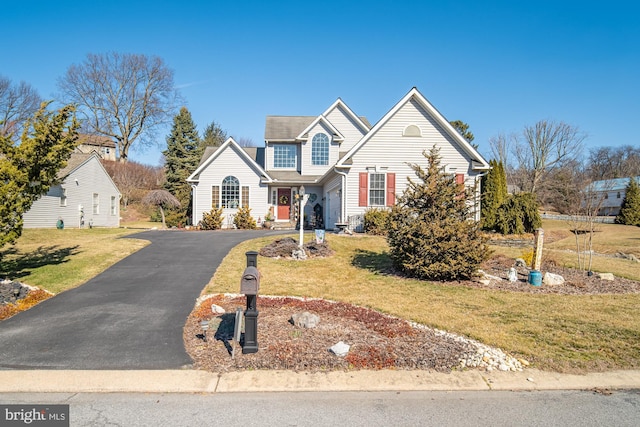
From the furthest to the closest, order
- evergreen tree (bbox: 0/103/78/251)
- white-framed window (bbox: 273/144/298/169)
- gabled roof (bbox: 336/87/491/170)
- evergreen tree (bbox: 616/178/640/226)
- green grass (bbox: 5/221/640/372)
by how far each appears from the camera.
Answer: evergreen tree (bbox: 616/178/640/226)
white-framed window (bbox: 273/144/298/169)
gabled roof (bbox: 336/87/491/170)
evergreen tree (bbox: 0/103/78/251)
green grass (bbox: 5/221/640/372)

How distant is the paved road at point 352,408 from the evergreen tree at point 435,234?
5.34 meters

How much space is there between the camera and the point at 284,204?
976 inches

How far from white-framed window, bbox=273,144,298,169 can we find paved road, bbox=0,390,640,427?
22.1 metres

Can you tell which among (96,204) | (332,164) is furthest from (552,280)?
(96,204)

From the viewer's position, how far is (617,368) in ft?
16.1

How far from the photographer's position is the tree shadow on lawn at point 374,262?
11.1 meters

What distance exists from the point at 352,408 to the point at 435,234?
6.54m

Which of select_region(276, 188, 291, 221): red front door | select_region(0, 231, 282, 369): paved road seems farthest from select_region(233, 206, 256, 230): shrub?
select_region(0, 231, 282, 369): paved road

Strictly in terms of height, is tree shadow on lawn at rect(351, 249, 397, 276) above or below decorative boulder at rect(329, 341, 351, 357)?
above

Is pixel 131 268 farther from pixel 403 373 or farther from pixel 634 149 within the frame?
pixel 634 149

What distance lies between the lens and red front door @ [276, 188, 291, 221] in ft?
81.1

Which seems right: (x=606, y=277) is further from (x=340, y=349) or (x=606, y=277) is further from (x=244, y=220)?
(x=244, y=220)

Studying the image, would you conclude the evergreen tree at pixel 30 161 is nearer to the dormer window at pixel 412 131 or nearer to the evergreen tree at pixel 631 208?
the dormer window at pixel 412 131

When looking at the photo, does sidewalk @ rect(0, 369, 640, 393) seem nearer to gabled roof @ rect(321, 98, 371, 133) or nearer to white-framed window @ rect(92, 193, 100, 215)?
gabled roof @ rect(321, 98, 371, 133)
